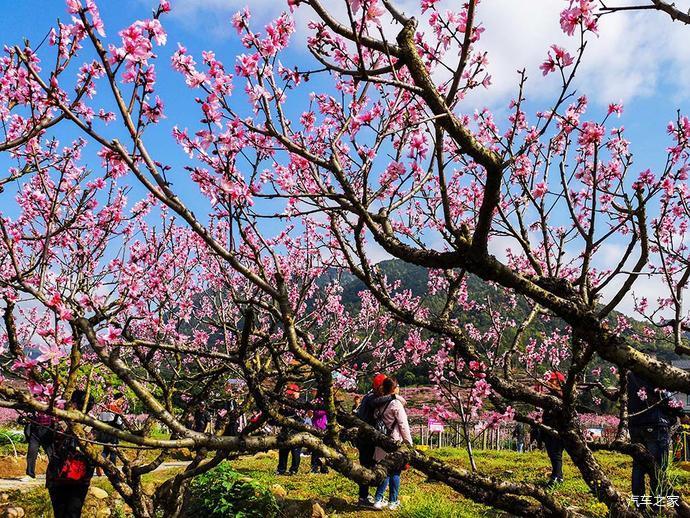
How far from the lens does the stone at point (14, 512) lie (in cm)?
737

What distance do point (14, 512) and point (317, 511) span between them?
452 centimetres

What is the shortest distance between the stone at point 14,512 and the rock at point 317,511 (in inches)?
173

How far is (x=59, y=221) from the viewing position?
5.95 metres

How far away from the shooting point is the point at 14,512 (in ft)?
24.6

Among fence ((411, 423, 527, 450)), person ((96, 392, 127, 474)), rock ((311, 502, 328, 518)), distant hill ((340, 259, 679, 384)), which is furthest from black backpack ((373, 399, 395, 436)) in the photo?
fence ((411, 423, 527, 450))

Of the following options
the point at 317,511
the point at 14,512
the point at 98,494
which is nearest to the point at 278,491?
the point at 317,511

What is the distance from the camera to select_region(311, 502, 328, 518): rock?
6729 mm

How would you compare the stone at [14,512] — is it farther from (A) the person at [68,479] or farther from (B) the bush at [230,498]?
(A) the person at [68,479]

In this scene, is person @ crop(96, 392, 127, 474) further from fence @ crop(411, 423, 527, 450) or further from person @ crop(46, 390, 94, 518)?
fence @ crop(411, 423, 527, 450)

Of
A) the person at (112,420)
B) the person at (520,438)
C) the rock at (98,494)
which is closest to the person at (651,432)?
the person at (112,420)

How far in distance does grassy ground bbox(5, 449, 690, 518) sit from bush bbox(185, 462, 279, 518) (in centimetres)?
57

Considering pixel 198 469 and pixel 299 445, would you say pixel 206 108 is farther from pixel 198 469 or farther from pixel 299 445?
pixel 198 469

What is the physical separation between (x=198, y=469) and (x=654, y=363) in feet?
10.3

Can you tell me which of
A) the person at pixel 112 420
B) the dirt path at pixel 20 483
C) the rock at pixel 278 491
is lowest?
the dirt path at pixel 20 483
